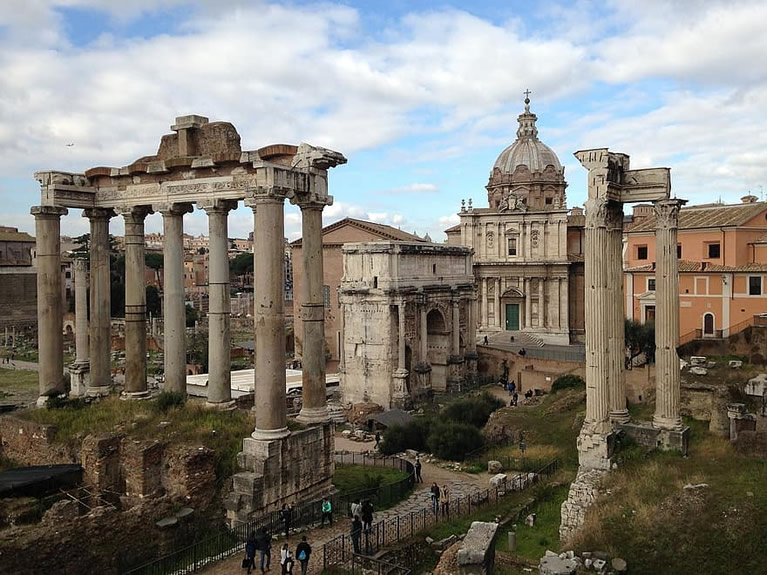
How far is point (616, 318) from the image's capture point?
1488 centimetres

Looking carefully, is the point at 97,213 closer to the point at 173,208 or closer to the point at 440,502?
the point at 173,208

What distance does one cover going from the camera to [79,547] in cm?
1070

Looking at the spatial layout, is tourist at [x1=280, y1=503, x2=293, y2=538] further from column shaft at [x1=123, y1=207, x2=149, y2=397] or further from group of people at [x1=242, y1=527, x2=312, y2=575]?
column shaft at [x1=123, y1=207, x2=149, y2=397]

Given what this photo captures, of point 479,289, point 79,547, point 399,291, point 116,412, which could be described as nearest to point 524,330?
point 479,289

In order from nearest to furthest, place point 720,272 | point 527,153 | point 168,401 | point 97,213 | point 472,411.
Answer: point 168,401 → point 97,213 → point 472,411 → point 720,272 → point 527,153

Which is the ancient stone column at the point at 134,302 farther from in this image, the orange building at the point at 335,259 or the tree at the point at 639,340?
the orange building at the point at 335,259

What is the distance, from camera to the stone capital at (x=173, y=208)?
1556 centimetres

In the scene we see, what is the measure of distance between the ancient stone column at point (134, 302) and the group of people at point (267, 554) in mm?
6820

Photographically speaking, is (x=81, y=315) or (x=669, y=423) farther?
(x=81, y=315)

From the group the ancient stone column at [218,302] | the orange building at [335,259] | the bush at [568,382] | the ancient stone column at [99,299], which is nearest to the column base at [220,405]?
the ancient stone column at [218,302]

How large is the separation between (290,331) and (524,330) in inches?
931

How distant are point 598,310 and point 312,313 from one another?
237 inches

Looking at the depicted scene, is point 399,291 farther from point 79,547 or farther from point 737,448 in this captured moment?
point 79,547

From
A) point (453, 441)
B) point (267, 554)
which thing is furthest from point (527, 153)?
point (267, 554)
